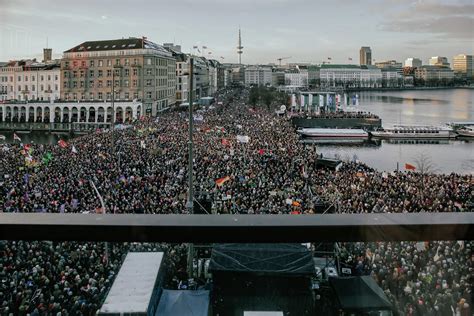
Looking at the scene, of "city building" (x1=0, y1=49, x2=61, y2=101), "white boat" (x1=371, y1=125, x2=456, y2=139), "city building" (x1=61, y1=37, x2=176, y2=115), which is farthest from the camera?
"city building" (x1=0, y1=49, x2=61, y2=101)

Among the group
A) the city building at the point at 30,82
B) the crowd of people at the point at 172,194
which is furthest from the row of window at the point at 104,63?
the crowd of people at the point at 172,194

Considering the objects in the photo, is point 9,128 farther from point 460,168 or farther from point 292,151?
point 460,168

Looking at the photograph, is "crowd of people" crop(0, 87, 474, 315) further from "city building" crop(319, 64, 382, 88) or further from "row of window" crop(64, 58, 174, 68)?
"city building" crop(319, 64, 382, 88)

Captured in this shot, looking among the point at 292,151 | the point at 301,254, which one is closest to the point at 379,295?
the point at 301,254

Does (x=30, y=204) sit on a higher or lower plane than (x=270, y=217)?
lower

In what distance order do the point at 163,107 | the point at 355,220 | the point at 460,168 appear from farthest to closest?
the point at 163,107 → the point at 460,168 → the point at 355,220

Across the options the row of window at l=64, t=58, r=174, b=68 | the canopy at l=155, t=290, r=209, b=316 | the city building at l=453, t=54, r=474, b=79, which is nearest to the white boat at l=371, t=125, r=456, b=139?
the city building at l=453, t=54, r=474, b=79

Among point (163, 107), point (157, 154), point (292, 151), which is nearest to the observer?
point (157, 154)
